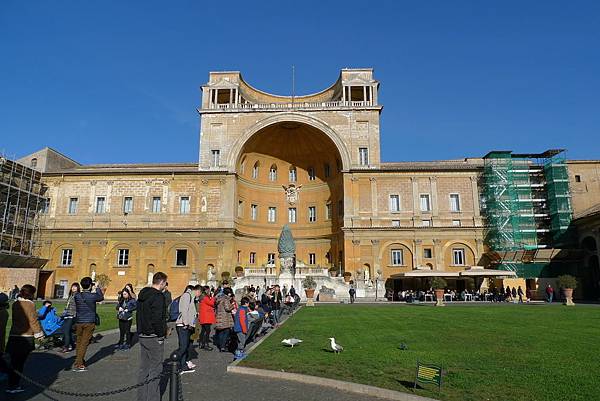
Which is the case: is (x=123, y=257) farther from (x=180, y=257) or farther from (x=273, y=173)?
(x=273, y=173)

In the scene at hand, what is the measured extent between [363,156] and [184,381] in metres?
35.3

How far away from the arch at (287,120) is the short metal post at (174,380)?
36.7m

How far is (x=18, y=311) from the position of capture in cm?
711

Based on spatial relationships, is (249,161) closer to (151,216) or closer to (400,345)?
(151,216)

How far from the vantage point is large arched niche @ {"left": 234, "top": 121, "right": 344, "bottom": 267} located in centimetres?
4344

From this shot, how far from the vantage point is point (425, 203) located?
4081 cm

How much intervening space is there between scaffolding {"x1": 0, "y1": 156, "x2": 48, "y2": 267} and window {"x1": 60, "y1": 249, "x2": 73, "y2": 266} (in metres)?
1.69

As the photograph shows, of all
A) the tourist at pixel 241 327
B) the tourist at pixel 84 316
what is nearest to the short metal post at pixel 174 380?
the tourist at pixel 84 316

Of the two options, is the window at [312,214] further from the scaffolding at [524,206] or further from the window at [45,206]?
the window at [45,206]

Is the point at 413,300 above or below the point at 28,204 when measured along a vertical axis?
below

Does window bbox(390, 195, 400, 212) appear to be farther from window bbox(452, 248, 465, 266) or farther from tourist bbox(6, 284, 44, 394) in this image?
tourist bbox(6, 284, 44, 394)

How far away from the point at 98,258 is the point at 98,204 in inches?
206

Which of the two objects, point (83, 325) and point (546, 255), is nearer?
point (83, 325)

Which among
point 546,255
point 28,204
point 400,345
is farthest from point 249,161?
point 400,345
